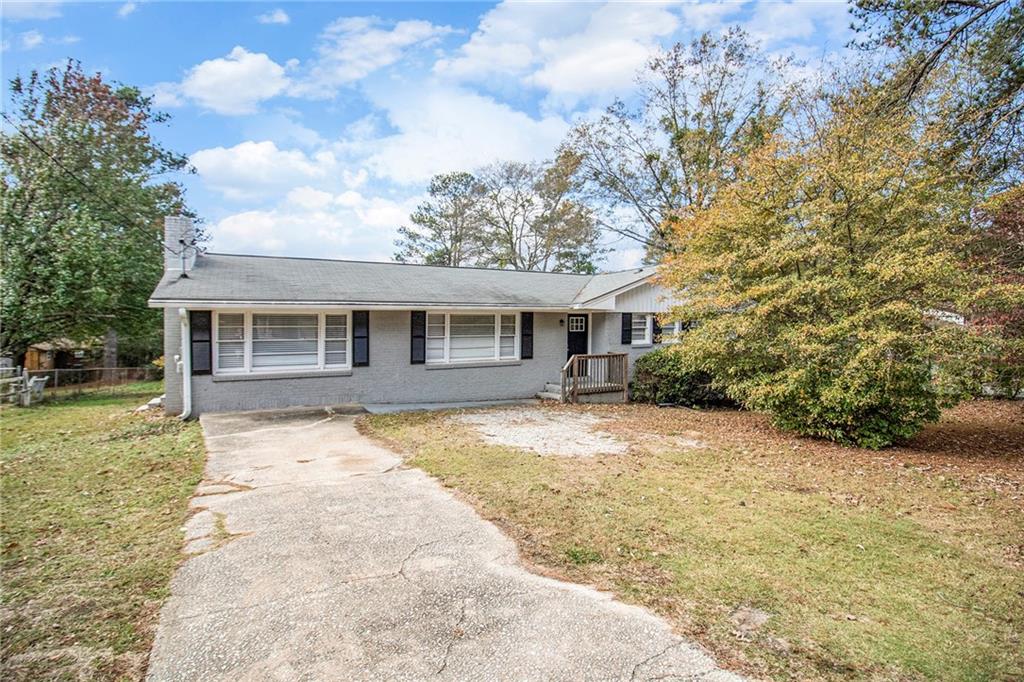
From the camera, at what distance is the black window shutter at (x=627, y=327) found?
14422 millimetres

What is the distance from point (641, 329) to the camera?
15.0m

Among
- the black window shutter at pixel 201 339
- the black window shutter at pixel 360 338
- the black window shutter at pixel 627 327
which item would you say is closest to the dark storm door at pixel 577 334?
the black window shutter at pixel 627 327

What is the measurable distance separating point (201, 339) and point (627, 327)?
409 inches

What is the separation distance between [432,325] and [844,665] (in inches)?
413

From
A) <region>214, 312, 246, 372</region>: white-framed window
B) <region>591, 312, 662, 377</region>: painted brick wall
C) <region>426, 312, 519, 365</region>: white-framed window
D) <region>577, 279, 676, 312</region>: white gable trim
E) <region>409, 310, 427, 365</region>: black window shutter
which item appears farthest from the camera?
<region>591, 312, 662, 377</region>: painted brick wall

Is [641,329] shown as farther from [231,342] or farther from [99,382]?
[99,382]

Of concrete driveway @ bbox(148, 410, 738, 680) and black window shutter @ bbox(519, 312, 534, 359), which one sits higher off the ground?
black window shutter @ bbox(519, 312, 534, 359)

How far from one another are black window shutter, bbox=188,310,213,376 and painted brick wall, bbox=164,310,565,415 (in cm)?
25

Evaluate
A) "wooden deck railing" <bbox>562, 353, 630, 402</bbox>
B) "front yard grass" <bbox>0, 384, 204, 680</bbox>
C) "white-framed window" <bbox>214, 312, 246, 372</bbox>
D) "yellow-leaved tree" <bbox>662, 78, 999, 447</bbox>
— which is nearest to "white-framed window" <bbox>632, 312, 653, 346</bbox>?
"wooden deck railing" <bbox>562, 353, 630, 402</bbox>

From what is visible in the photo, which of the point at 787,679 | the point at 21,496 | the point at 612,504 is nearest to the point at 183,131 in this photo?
the point at 21,496

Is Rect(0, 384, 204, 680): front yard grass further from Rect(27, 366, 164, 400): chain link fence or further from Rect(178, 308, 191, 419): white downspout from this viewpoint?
Rect(27, 366, 164, 400): chain link fence

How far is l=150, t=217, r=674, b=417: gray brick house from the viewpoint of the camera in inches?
391

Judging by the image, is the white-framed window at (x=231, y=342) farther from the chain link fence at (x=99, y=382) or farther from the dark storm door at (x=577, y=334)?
the dark storm door at (x=577, y=334)

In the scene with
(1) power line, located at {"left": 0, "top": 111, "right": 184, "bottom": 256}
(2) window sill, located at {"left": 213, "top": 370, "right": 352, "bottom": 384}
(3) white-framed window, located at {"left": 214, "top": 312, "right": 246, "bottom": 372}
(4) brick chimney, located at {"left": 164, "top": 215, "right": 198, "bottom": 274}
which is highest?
(1) power line, located at {"left": 0, "top": 111, "right": 184, "bottom": 256}
